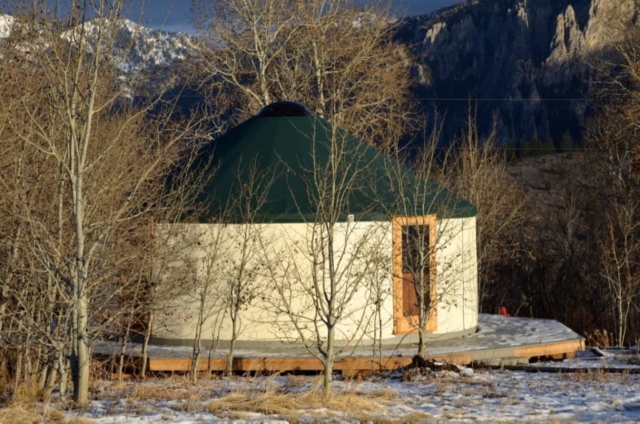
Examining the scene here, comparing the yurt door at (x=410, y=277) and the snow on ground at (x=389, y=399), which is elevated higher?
the yurt door at (x=410, y=277)

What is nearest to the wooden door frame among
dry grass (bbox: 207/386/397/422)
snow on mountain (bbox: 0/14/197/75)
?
dry grass (bbox: 207/386/397/422)

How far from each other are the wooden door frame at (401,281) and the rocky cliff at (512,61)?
7972 centimetres

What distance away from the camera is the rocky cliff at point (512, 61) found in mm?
97938

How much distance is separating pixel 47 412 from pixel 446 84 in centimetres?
10276

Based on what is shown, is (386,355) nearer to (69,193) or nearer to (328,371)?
(328,371)

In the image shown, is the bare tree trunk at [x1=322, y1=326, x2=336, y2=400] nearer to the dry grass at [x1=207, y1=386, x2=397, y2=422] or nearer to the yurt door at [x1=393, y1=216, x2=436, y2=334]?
the dry grass at [x1=207, y1=386, x2=397, y2=422]

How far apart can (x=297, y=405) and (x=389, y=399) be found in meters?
0.98

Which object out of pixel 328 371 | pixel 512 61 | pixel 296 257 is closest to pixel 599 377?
pixel 328 371

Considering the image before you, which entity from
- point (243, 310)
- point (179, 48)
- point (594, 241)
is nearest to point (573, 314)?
point (594, 241)

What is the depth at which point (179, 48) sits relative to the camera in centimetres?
2175

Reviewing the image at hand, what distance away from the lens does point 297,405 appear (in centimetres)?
898

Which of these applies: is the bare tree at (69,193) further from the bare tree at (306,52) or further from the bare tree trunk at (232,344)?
the bare tree at (306,52)

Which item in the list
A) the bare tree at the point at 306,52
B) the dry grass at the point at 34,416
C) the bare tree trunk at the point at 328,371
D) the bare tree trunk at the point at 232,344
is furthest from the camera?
the bare tree at the point at 306,52

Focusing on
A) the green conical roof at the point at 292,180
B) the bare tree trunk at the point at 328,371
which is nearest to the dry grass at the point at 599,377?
the green conical roof at the point at 292,180
